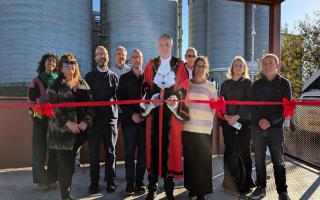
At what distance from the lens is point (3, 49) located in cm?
1458

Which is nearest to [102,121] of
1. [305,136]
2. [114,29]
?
[305,136]

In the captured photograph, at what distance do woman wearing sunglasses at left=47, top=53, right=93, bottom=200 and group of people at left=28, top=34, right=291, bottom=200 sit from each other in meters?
0.01

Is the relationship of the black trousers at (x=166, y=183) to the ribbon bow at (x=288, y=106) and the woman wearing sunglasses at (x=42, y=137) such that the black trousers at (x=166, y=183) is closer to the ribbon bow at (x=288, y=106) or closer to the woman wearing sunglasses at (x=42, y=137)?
the woman wearing sunglasses at (x=42, y=137)

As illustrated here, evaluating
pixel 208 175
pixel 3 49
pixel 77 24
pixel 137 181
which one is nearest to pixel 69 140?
pixel 137 181

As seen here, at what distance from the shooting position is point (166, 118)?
4.11 metres

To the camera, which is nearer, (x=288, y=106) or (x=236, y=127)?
(x=288, y=106)

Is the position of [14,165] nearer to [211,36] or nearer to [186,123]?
[186,123]

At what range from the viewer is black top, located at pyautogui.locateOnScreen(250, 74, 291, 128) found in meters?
4.13

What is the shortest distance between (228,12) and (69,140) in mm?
14857

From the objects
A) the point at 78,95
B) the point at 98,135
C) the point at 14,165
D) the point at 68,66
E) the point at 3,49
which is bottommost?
the point at 14,165

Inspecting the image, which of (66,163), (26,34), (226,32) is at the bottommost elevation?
(66,163)

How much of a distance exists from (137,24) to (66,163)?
12790 mm

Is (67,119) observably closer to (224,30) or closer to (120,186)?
(120,186)

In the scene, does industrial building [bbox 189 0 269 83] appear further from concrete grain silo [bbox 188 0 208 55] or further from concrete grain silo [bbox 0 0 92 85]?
concrete grain silo [bbox 0 0 92 85]
